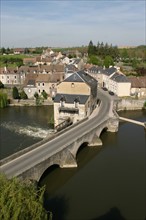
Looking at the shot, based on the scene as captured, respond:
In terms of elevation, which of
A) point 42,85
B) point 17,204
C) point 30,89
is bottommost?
point 17,204

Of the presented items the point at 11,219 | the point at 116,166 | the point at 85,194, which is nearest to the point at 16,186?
the point at 11,219

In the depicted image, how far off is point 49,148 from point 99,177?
5.80 meters

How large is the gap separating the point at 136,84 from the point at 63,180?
37.0 metres

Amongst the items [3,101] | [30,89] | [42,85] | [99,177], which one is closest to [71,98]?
[99,177]

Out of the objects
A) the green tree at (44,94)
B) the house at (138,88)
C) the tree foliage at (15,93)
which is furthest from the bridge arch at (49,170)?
the house at (138,88)

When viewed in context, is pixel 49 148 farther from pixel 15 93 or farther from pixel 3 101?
pixel 15 93

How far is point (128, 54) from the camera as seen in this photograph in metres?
128

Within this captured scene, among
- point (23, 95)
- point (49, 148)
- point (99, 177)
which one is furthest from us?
point (23, 95)

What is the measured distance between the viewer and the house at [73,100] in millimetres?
38281

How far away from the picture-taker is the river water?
2105 cm

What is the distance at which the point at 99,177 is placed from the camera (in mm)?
26156

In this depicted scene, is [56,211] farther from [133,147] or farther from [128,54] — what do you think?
[128,54]

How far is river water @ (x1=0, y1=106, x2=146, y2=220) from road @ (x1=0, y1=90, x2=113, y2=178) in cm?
229

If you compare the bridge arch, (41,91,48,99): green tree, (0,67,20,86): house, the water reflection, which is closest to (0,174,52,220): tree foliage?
the water reflection
